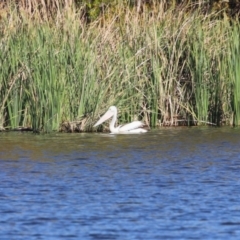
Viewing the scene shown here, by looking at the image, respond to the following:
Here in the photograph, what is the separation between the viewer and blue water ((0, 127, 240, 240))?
27.5 feet

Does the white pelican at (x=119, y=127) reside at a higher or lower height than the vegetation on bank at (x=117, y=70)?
lower

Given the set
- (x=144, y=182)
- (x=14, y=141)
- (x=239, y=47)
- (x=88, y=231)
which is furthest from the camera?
(x=239, y=47)

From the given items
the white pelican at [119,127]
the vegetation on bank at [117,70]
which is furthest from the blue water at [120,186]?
the vegetation on bank at [117,70]

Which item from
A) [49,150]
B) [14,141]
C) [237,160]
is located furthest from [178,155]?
[14,141]

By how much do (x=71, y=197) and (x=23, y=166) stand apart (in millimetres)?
2310

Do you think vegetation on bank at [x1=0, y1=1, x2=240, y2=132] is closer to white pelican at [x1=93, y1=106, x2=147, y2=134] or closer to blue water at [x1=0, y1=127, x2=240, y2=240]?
white pelican at [x1=93, y1=106, x2=147, y2=134]

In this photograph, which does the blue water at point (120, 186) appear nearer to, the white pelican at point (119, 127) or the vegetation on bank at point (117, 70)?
the white pelican at point (119, 127)

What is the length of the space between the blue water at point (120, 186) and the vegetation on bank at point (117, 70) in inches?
28.8

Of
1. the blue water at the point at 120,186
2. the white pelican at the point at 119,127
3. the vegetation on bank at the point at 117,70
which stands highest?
the vegetation on bank at the point at 117,70

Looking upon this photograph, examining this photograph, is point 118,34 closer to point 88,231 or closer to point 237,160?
point 237,160

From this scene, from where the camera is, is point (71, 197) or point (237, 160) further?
point (237, 160)

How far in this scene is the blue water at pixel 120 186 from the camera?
838cm

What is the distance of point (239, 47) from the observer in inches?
655

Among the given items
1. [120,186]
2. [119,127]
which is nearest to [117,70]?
[119,127]
